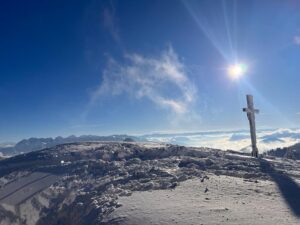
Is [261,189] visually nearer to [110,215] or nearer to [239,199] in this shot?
[239,199]

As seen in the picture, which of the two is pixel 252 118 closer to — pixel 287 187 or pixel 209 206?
pixel 287 187

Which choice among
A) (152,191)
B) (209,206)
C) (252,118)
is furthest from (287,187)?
(252,118)

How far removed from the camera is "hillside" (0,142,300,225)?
47.2 feet

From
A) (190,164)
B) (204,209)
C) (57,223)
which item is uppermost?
(190,164)

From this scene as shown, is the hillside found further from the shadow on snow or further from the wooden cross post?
the wooden cross post

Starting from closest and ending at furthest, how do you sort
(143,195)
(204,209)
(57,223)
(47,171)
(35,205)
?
(204,209) < (143,195) < (57,223) < (35,205) < (47,171)

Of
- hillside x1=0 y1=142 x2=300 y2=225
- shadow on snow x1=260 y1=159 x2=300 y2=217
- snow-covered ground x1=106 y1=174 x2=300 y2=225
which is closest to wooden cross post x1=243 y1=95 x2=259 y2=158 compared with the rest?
hillside x1=0 y1=142 x2=300 y2=225

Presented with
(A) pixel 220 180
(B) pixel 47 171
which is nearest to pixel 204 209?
(A) pixel 220 180

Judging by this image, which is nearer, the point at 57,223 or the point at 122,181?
the point at 57,223

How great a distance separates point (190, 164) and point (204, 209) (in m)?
11.0

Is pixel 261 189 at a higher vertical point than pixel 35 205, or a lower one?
higher

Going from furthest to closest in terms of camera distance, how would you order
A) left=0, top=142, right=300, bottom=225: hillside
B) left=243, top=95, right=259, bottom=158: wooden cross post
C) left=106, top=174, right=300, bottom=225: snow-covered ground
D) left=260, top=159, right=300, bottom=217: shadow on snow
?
1. left=243, top=95, right=259, bottom=158: wooden cross post
2. left=260, top=159, right=300, bottom=217: shadow on snow
3. left=0, top=142, right=300, bottom=225: hillside
4. left=106, top=174, right=300, bottom=225: snow-covered ground

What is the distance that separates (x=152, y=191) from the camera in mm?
18531

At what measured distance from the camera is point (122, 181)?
879 inches
